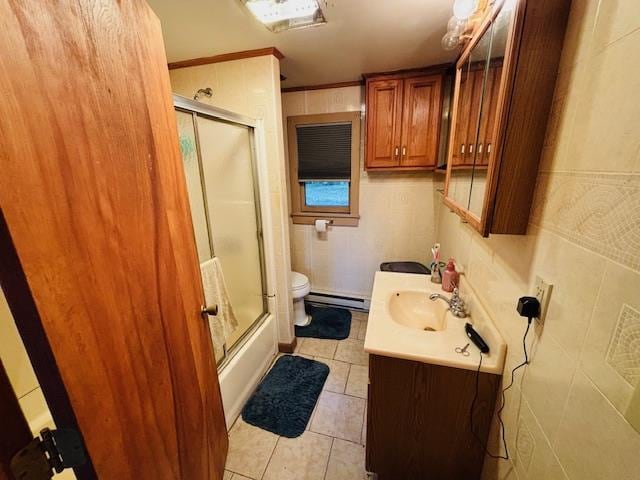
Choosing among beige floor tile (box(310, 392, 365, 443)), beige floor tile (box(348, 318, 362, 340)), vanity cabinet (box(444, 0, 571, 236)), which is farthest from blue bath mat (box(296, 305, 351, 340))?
vanity cabinet (box(444, 0, 571, 236))

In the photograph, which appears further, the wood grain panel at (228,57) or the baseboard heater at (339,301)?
the baseboard heater at (339,301)

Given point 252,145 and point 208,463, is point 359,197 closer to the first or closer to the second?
point 252,145

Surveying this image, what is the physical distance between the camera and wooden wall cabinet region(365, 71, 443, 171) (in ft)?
6.58

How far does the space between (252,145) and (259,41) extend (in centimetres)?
61

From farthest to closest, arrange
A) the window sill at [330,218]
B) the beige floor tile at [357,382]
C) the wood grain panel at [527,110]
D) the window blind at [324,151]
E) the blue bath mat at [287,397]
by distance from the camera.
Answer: the window sill at [330,218]
the window blind at [324,151]
the beige floor tile at [357,382]
the blue bath mat at [287,397]
the wood grain panel at [527,110]

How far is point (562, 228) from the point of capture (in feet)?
2.12

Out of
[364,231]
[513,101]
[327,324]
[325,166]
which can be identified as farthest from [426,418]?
[325,166]

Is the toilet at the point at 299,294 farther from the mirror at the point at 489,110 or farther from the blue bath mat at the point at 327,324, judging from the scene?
the mirror at the point at 489,110

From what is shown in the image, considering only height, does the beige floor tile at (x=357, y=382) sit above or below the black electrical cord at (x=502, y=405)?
below

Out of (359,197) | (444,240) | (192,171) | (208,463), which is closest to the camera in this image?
(208,463)

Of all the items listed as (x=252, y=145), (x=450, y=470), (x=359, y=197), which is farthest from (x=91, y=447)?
(x=359, y=197)

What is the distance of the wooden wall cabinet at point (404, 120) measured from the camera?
6.58ft

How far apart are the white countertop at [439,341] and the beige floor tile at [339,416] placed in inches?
32.7

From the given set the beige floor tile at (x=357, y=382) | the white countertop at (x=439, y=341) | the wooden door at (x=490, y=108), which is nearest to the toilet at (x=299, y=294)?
the beige floor tile at (x=357, y=382)
